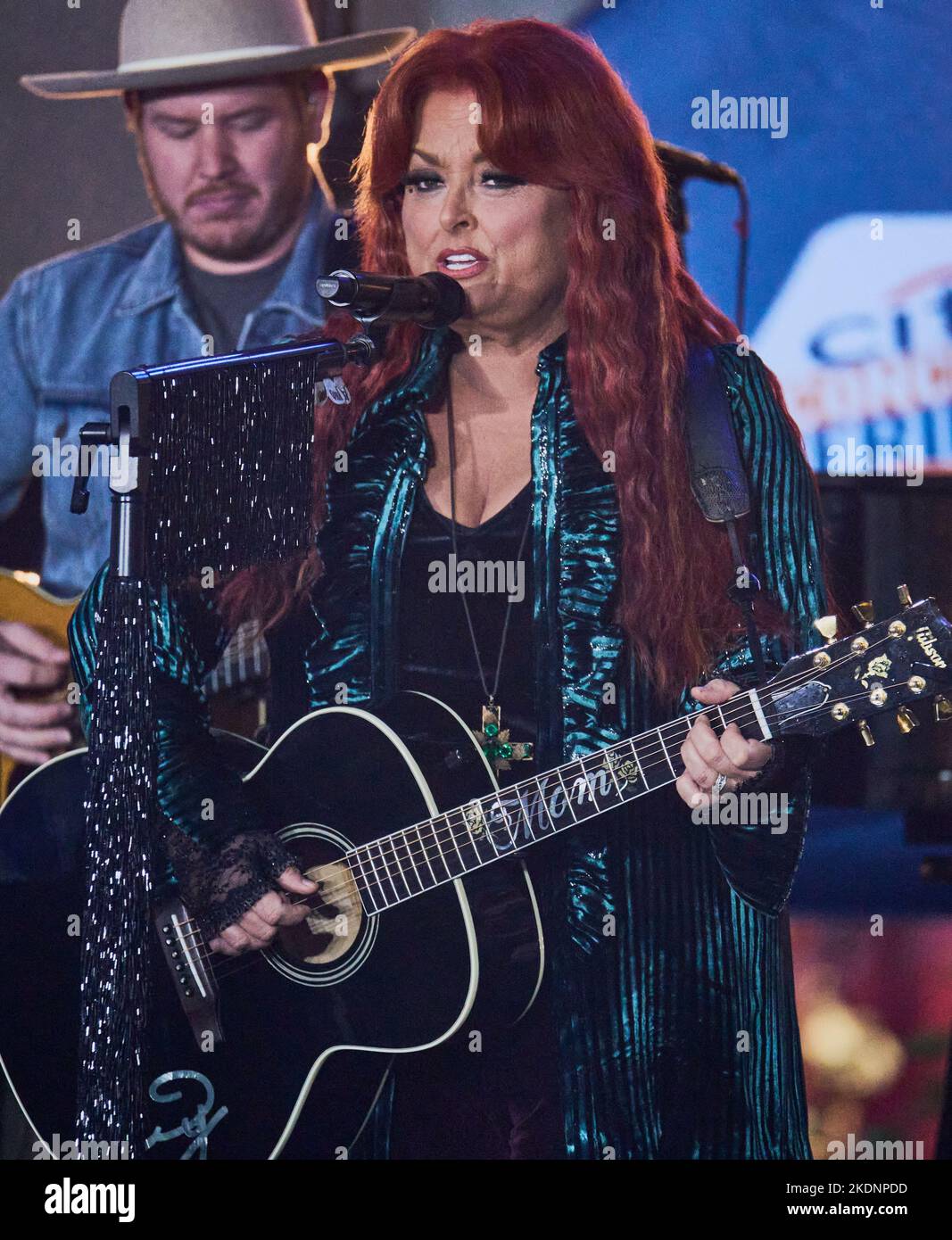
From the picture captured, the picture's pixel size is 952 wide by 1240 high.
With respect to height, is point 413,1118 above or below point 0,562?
below

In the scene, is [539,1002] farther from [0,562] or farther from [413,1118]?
[0,562]

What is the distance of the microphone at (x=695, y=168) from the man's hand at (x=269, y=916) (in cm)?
151

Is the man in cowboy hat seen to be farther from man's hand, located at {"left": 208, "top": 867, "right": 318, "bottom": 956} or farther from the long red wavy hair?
man's hand, located at {"left": 208, "top": 867, "right": 318, "bottom": 956}

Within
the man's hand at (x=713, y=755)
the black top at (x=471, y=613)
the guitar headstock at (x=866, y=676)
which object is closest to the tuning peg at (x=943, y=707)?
the guitar headstock at (x=866, y=676)

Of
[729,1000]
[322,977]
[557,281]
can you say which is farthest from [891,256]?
[322,977]

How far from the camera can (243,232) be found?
2865 millimetres

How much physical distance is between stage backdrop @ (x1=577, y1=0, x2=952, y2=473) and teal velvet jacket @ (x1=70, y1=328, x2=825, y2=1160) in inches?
6.2

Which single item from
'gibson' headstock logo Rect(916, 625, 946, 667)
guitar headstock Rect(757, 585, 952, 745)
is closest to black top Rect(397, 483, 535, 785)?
guitar headstock Rect(757, 585, 952, 745)

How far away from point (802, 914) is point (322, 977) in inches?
36.3

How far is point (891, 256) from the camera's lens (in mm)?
2740

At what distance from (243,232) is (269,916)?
1.36 m

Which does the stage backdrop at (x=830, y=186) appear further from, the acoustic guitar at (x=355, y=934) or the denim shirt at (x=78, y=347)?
the denim shirt at (x=78, y=347)
